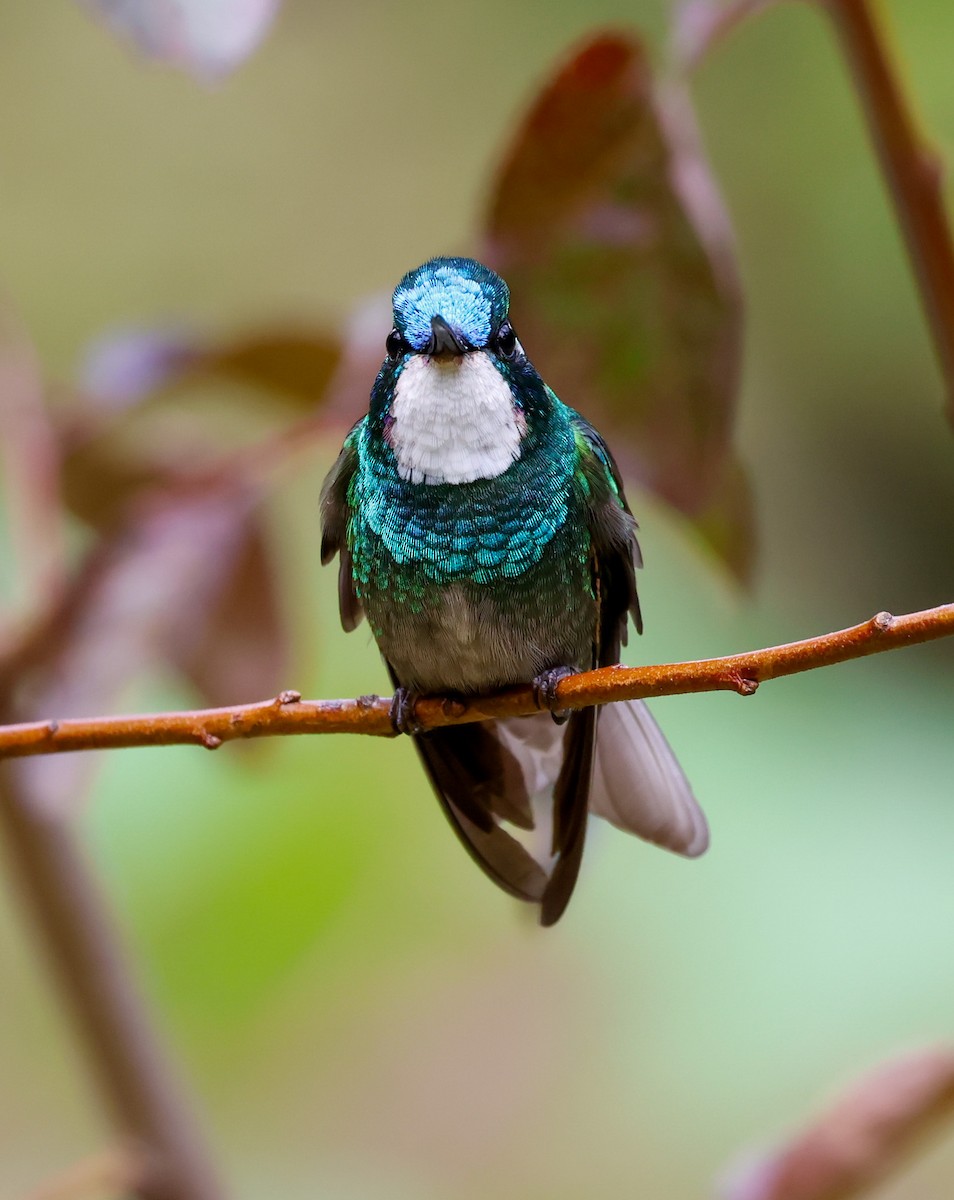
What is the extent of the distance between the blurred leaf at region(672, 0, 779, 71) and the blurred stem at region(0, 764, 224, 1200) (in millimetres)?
1014

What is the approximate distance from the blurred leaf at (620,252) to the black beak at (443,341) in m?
0.12

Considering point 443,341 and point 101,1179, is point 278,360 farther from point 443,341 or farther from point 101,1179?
point 101,1179

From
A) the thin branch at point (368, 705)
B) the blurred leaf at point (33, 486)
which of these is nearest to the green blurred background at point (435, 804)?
the blurred leaf at point (33, 486)

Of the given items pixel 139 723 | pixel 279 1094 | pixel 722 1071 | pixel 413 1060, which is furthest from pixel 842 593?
pixel 139 723

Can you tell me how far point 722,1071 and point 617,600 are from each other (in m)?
1.32

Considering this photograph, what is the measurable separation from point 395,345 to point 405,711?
0.32 m

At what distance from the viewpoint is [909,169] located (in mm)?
1235

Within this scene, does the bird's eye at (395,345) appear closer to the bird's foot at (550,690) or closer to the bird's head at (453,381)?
the bird's head at (453,381)

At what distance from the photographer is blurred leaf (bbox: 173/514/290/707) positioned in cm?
172

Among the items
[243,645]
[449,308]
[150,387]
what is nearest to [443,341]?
[449,308]

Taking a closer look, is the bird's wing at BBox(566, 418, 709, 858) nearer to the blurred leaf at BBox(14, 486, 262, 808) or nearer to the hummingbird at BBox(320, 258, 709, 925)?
the hummingbird at BBox(320, 258, 709, 925)

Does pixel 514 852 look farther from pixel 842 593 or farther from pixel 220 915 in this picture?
pixel 842 593

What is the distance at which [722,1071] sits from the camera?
246 cm

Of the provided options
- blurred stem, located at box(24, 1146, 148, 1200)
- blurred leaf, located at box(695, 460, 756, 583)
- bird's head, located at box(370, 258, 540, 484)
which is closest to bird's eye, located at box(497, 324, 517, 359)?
bird's head, located at box(370, 258, 540, 484)
